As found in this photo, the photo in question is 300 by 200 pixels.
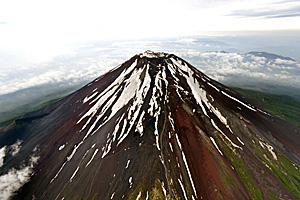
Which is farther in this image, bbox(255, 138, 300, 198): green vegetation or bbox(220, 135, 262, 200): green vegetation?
bbox(255, 138, 300, 198): green vegetation

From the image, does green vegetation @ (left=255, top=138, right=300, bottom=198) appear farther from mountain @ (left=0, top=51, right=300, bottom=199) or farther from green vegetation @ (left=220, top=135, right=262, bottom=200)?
green vegetation @ (left=220, top=135, right=262, bottom=200)

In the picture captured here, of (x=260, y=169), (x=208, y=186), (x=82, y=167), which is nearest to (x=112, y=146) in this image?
(x=82, y=167)

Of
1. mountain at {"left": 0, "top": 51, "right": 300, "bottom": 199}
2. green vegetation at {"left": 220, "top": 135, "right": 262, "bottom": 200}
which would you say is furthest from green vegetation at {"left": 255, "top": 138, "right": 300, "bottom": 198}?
green vegetation at {"left": 220, "top": 135, "right": 262, "bottom": 200}

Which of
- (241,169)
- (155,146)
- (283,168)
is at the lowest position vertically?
(283,168)

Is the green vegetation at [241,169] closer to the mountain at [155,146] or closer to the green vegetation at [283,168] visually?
the mountain at [155,146]

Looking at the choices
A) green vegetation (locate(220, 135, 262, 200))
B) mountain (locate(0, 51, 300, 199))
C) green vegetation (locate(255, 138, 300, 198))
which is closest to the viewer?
mountain (locate(0, 51, 300, 199))

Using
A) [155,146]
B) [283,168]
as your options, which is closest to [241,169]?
[283,168]

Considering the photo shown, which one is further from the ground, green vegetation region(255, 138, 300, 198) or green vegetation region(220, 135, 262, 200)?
green vegetation region(220, 135, 262, 200)

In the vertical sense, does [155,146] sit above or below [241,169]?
above

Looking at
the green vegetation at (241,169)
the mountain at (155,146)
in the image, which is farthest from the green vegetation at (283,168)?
the green vegetation at (241,169)

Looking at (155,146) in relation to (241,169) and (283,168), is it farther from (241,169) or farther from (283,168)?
(283,168)
